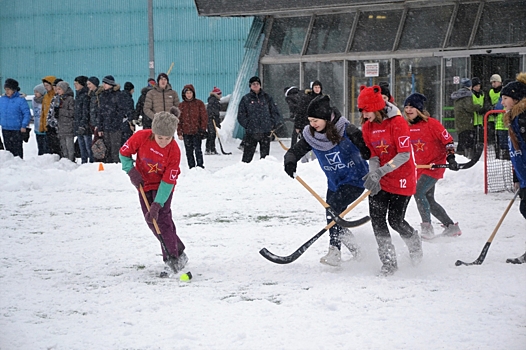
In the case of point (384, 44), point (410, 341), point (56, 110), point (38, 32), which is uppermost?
point (38, 32)

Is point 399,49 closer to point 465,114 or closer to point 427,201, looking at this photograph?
point 465,114

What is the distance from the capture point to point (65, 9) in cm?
3222

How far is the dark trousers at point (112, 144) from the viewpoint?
14219mm

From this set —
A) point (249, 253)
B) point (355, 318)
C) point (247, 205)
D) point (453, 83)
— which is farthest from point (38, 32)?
point (355, 318)

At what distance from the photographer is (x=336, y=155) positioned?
20.6ft

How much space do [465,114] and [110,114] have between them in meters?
6.52

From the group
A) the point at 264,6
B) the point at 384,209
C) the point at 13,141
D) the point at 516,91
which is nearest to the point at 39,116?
the point at 13,141

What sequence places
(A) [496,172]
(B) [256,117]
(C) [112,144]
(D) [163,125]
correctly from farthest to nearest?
1. (C) [112,144]
2. (B) [256,117]
3. (A) [496,172]
4. (D) [163,125]

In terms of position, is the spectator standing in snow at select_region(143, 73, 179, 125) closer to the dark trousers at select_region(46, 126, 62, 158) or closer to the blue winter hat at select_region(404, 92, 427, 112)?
the dark trousers at select_region(46, 126, 62, 158)

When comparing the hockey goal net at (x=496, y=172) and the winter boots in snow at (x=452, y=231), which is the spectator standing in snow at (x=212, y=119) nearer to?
the hockey goal net at (x=496, y=172)

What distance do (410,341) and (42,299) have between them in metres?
2.73

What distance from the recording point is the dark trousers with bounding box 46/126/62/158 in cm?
1557

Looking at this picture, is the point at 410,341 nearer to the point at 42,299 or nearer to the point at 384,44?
the point at 42,299

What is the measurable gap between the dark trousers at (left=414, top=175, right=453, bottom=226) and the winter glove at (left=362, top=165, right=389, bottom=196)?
74.6 inches
